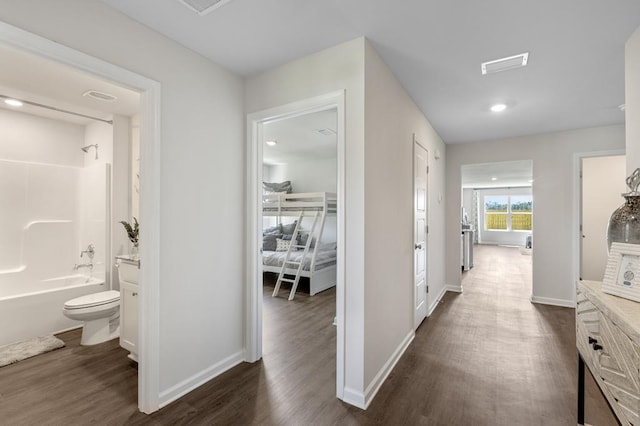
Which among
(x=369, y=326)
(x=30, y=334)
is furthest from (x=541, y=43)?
(x=30, y=334)

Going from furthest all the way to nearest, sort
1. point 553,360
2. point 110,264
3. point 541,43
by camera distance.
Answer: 1. point 110,264
2. point 553,360
3. point 541,43

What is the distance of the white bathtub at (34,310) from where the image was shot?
8.98ft

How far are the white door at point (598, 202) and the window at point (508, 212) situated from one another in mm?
7295

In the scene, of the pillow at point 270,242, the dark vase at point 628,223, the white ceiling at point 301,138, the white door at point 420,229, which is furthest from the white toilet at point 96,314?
the dark vase at point 628,223

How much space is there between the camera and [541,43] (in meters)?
1.94

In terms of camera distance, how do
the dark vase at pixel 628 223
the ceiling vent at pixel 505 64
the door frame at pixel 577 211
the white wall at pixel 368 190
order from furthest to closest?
1. the door frame at pixel 577 211
2. the ceiling vent at pixel 505 64
3. the white wall at pixel 368 190
4. the dark vase at pixel 628 223

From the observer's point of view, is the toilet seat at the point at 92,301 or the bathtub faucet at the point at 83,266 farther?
the bathtub faucet at the point at 83,266

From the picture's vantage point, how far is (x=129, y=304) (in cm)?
251

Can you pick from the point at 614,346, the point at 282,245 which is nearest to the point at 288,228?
the point at 282,245

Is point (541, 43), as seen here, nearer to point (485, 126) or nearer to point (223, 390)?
point (485, 126)

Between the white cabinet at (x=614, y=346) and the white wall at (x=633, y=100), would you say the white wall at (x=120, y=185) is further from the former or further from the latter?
the white wall at (x=633, y=100)

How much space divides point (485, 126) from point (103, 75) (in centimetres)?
410

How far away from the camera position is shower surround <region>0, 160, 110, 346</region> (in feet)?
9.86

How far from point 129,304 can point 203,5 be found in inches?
94.1
